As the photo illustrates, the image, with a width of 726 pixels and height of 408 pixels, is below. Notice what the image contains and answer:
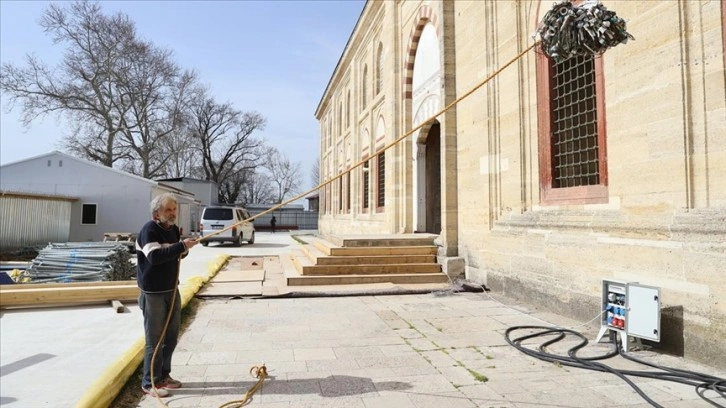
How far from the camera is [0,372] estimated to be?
4.85 metres

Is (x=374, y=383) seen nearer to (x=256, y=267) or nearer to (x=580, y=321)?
(x=580, y=321)

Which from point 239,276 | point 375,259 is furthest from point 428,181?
point 239,276

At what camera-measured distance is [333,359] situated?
4.64 m

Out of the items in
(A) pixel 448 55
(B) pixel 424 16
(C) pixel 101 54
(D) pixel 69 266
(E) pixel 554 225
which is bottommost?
(D) pixel 69 266

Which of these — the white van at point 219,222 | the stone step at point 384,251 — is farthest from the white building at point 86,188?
the stone step at point 384,251

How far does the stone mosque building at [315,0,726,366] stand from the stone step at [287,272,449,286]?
53 centimetres

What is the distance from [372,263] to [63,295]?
5.60m

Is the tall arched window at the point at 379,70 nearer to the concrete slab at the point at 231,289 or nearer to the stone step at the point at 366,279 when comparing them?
the stone step at the point at 366,279

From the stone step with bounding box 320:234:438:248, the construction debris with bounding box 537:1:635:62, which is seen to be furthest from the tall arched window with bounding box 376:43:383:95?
the construction debris with bounding box 537:1:635:62

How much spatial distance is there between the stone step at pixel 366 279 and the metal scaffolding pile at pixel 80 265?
391cm

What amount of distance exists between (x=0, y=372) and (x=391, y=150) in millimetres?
10791

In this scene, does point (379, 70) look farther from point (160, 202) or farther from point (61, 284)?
point (160, 202)

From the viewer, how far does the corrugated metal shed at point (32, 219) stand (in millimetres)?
16422

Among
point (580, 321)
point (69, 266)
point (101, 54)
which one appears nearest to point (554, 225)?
point (580, 321)
